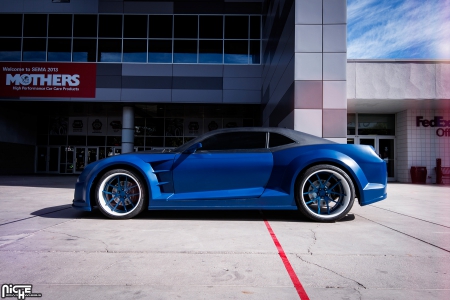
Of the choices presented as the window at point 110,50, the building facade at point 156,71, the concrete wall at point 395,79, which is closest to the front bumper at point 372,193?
the concrete wall at point 395,79

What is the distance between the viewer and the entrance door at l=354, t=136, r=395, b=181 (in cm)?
1633

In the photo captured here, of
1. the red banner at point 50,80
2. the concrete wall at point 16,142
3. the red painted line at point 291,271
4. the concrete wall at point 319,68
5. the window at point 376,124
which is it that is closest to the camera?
the red painted line at point 291,271

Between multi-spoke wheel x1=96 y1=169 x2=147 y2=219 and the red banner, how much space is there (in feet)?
47.9

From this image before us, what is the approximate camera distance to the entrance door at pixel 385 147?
16328mm

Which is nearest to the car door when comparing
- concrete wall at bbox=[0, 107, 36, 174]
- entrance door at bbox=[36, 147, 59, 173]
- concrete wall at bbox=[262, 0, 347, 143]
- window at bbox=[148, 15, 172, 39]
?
concrete wall at bbox=[262, 0, 347, 143]

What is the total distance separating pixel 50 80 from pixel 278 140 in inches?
672

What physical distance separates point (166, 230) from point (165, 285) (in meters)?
1.63

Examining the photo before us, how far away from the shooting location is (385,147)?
1647 centimetres

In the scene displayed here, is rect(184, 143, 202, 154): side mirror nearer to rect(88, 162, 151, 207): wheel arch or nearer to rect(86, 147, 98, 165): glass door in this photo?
rect(88, 162, 151, 207): wheel arch

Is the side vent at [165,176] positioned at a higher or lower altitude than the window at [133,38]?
lower

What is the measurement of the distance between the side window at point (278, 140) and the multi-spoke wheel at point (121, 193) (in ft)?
6.30

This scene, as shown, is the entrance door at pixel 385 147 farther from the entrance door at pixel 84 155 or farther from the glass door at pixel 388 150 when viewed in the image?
the entrance door at pixel 84 155

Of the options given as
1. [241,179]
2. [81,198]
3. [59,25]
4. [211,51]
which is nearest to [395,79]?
[211,51]

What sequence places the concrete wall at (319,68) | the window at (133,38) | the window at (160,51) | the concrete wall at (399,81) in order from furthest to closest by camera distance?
the window at (133,38)
the window at (160,51)
the concrete wall at (399,81)
the concrete wall at (319,68)
